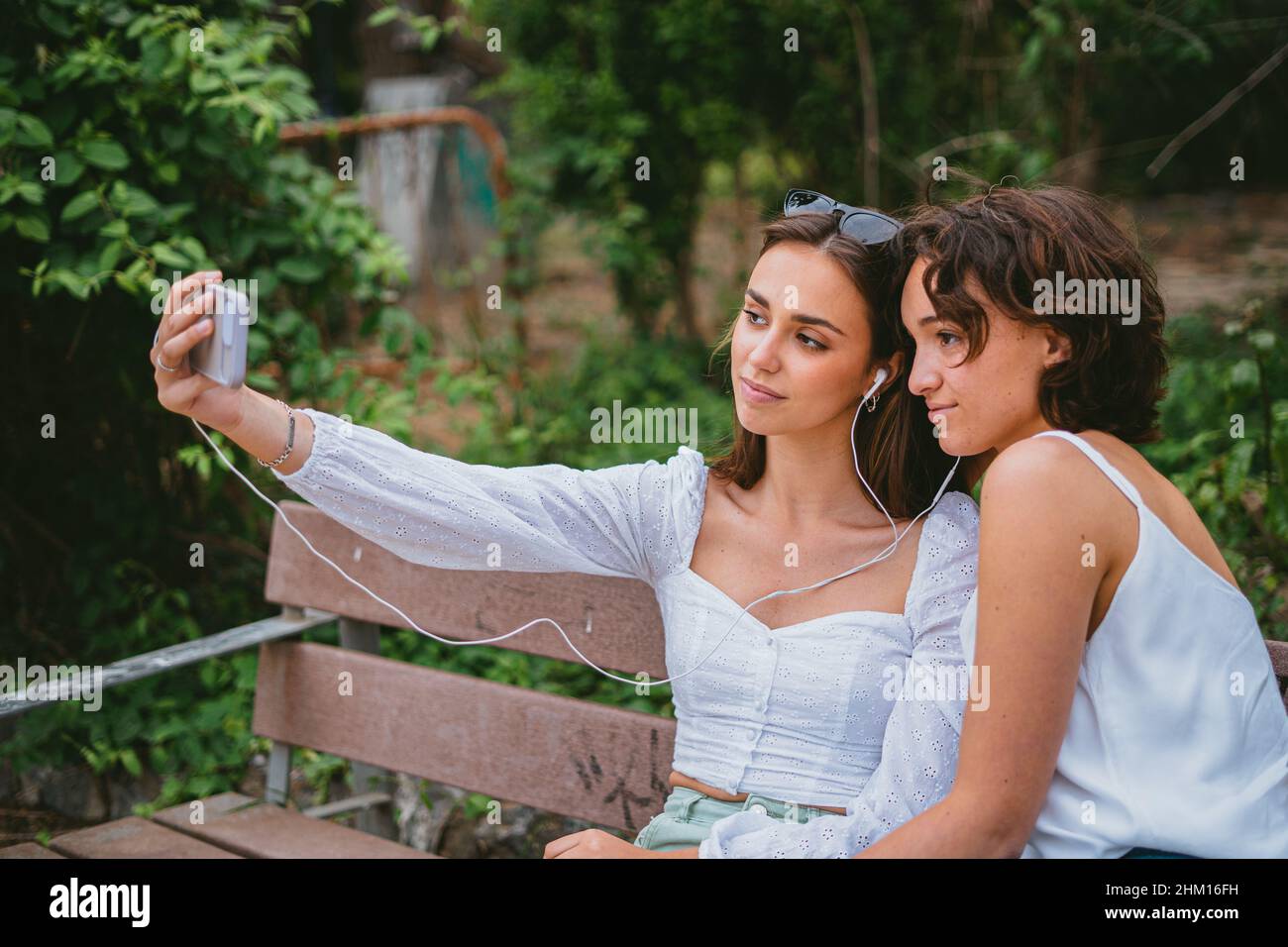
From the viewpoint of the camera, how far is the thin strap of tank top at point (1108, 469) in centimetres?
179

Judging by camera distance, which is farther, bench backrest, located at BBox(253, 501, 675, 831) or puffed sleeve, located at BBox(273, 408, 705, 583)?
bench backrest, located at BBox(253, 501, 675, 831)

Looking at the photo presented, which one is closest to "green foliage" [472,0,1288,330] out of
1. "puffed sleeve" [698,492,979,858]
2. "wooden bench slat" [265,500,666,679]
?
"wooden bench slat" [265,500,666,679]

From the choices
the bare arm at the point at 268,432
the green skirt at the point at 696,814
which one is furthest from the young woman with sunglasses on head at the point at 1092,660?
the bare arm at the point at 268,432

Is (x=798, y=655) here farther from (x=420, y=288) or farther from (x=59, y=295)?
(x=420, y=288)

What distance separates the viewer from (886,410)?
2334mm

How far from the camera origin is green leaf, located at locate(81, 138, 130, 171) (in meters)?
3.27

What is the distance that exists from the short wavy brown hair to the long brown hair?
0.21 m

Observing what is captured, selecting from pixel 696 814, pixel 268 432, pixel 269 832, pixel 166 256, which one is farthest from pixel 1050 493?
pixel 166 256

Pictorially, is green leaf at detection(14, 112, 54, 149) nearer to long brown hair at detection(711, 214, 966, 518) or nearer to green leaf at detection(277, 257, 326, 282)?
green leaf at detection(277, 257, 326, 282)

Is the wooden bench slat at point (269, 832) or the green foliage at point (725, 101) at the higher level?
the green foliage at point (725, 101)

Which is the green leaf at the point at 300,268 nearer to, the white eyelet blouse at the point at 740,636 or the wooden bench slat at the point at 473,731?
the wooden bench slat at the point at 473,731

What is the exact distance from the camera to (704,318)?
798 centimetres

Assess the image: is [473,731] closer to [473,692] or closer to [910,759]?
[473,692]

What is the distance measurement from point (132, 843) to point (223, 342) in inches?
54.1
